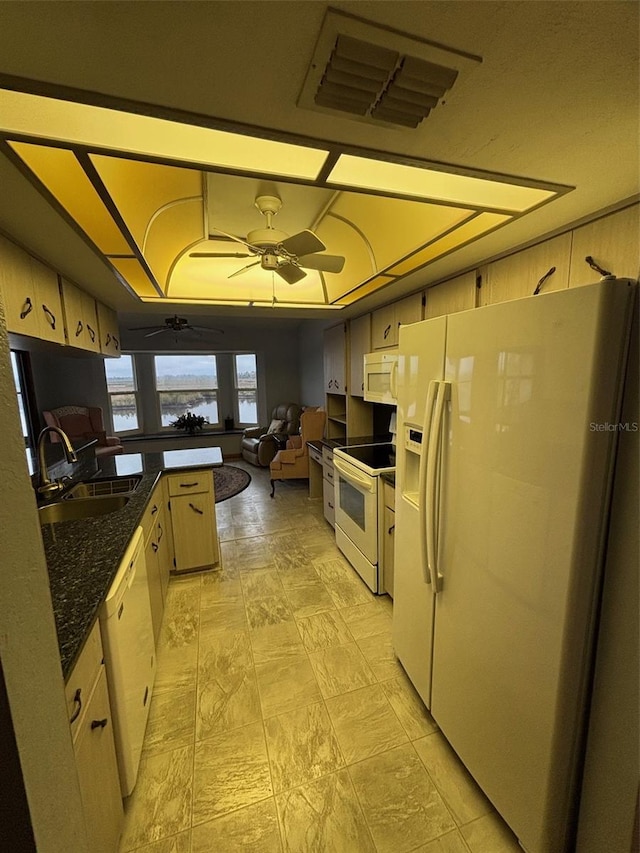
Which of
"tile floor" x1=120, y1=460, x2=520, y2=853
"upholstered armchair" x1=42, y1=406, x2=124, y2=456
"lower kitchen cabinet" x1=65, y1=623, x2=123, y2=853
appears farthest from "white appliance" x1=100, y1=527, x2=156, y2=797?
"upholstered armchair" x1=42, y1=406, x2=124, y2=456

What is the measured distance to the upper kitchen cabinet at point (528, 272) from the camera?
166cm

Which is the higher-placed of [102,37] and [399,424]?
[102,37]

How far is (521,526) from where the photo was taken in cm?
112

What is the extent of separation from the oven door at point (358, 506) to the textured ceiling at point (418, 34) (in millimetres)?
1919

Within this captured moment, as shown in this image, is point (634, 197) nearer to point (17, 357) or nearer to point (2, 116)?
point (2, 116)

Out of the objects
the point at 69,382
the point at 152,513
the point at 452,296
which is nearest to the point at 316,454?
the point at 152,513

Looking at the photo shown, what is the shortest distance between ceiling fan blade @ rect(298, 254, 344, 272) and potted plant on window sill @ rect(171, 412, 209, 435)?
558 cm

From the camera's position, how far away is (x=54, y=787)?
54cm

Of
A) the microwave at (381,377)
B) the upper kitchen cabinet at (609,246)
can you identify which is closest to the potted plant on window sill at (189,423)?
the microwave at (381,377)

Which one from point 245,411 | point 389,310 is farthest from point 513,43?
point 245,411

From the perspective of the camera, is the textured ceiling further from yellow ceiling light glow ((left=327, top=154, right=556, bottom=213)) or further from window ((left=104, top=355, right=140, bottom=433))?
window ((left=104, top=355, right=140, bottom=433))

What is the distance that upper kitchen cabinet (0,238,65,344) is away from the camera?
153cm

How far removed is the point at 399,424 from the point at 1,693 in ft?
5.60

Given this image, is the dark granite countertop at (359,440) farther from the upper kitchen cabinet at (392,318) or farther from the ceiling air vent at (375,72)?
the ceiling air vent at (375,72)
